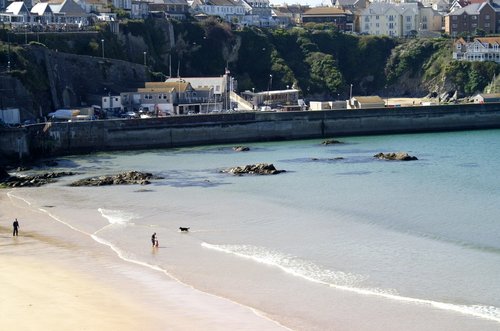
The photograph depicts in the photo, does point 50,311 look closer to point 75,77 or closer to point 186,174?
point 186,174

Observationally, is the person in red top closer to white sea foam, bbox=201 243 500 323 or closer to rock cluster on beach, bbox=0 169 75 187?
white sea foam, bbox=201 243 500 323

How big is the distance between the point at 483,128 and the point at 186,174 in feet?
97.5

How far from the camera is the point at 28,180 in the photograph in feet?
139

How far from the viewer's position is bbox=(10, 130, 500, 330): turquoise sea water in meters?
22.6

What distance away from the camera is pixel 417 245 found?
2855 cm

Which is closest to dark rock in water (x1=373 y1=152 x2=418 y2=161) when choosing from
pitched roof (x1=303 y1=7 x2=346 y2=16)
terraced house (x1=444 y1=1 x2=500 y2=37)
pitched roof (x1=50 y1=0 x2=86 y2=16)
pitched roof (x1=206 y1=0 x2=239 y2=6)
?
pitched roof (x1=50 y1=0 x2=86 y2=16)

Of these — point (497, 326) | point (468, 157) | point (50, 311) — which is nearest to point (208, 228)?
point (50, 311)

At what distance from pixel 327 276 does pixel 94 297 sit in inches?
243

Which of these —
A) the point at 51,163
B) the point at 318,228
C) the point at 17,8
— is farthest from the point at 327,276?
the point at 17,8

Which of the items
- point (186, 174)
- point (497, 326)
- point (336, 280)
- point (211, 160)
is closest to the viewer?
point (497, 326)

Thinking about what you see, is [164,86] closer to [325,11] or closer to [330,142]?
[330,142]

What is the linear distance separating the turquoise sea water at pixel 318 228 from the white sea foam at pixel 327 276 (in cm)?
5

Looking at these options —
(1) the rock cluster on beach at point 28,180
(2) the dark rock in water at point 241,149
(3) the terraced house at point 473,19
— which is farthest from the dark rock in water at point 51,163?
(3) the terraced house at point 473,19

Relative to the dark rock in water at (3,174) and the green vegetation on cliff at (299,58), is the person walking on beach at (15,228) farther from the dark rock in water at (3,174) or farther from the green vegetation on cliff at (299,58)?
the green vegetation on cliff at (299,58)
